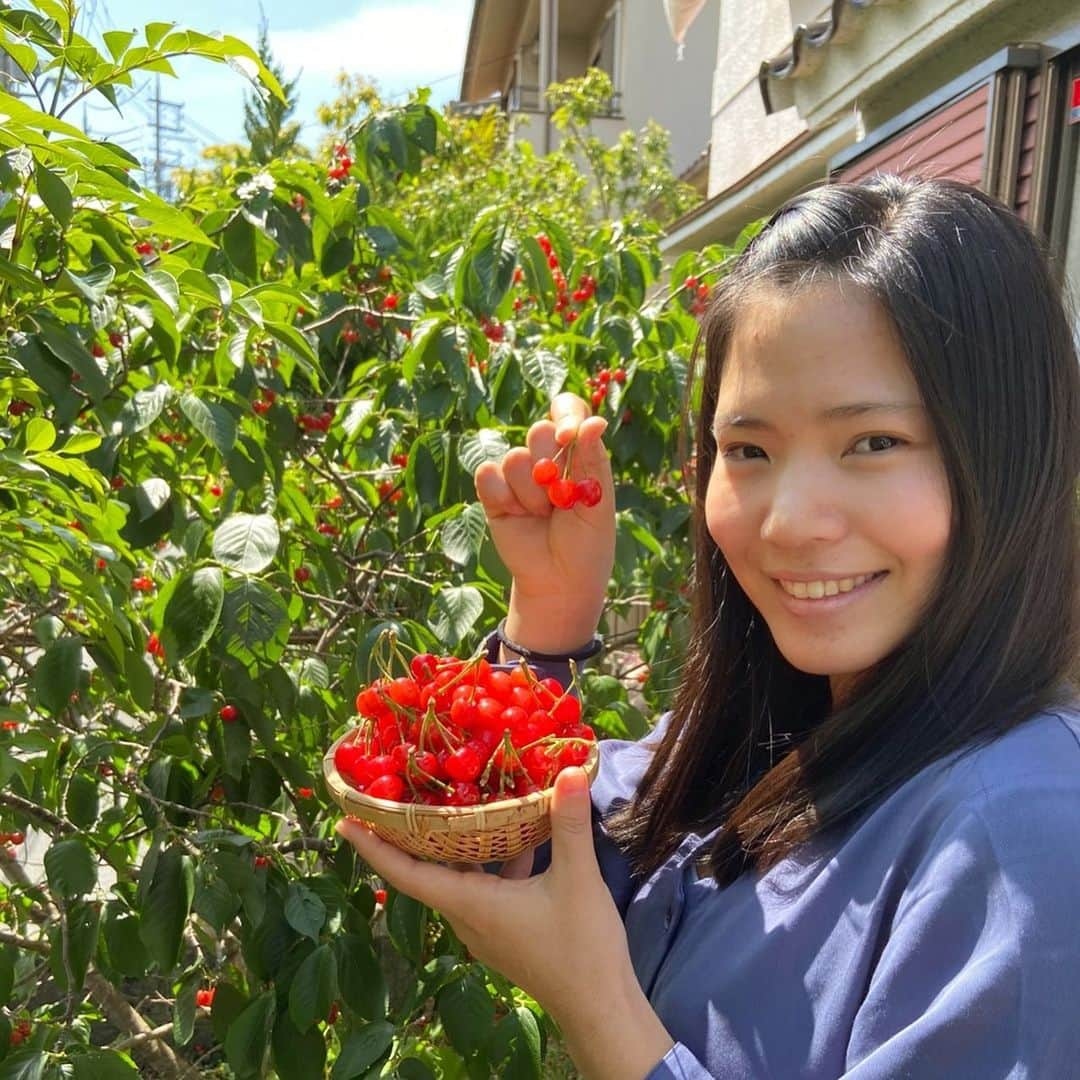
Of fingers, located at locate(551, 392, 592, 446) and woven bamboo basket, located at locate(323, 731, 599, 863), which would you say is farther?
fingers, located at locate(551, 392, 592, 446)

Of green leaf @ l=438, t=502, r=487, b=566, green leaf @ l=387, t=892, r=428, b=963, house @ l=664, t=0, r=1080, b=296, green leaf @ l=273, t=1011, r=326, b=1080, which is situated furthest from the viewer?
house @ l=664, t=0, r=1080, b=296

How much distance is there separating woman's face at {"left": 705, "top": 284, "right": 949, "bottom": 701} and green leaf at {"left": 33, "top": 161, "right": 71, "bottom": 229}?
2.69 feet

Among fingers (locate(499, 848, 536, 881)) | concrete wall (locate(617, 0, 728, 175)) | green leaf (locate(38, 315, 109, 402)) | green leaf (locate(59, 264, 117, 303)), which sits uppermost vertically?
concrete wall (locate(617, 0, 728, 175))

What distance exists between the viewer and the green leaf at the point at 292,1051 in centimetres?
161

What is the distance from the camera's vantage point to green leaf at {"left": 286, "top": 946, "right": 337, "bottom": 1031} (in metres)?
1.52

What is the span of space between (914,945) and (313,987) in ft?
3.22

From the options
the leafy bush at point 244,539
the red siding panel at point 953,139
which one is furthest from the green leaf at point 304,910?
the red siding panel at point 953,139

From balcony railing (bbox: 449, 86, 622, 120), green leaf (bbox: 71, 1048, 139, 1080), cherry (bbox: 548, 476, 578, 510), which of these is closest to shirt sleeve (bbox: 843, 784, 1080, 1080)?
cherry (bbox: 548, 476, 578, 510)

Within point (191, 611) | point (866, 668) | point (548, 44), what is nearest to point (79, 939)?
point (191, 611)

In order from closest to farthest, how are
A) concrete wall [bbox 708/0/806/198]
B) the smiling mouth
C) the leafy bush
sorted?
1. the smiling mouth
2. the leafy bush
3. concrete wall [bbox 708/0/806/198]

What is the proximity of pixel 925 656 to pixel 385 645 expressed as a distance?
1.03 m

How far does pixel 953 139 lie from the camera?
378 centimetres

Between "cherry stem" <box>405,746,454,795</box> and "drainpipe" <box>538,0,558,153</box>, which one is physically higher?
"drainpipe" <box>538,0,558,153</box>

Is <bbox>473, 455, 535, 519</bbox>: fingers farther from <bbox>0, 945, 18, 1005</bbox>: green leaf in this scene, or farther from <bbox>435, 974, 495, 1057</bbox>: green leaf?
<bbox>0, 945, 18, 1005</bbox>: green leaf
